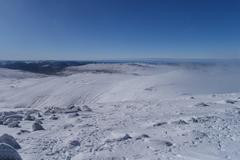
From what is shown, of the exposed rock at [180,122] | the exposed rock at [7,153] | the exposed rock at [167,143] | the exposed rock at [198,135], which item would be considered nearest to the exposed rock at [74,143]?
the exposed rock at [7,153]

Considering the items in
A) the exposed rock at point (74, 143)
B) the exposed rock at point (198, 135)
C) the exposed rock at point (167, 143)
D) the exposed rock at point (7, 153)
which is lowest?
the exposed rock at point (74, 143)

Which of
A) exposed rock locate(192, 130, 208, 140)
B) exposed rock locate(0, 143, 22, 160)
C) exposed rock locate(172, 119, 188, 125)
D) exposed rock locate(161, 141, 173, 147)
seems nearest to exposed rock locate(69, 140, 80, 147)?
→ exposed rock locate(0, 143, 22, 160)

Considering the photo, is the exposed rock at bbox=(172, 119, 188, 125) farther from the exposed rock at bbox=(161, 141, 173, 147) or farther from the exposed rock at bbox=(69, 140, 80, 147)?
the exposed rock at bbox=(69, 140, 80, 147)

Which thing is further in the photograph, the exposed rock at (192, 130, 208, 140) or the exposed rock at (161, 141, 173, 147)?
the exposed rock at (192, 130, 208, 140)

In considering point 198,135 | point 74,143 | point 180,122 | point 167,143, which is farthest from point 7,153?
point 180,122

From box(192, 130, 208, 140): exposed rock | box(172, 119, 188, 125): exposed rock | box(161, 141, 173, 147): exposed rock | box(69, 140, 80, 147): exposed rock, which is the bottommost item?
box(172, 119, 188, 125): exposed rock

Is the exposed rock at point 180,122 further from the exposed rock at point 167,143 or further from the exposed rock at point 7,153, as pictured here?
the exposed rock at point 7,153

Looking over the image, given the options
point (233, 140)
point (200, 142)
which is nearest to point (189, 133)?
point (200, 142)

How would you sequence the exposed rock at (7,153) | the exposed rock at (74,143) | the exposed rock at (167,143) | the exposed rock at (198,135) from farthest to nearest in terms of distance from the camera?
1. the exposed rock at (198,135)
2. the exposed rock at (74,143)
3. the exposed rock at (167,143)
4. the exposed rock at (7,153)

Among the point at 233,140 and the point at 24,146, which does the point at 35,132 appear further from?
the point at 233,140

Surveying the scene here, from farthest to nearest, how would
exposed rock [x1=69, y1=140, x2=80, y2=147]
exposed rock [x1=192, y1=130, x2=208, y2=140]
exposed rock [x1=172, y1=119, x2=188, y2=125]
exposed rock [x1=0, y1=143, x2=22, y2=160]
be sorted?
exposed rock [x1=172, y1=119, x2=188, y2=125] → exposed rock [x1=192, y1=130, x2=208, y2=140] → exposed rock [x1=69, y1=140, x2=80, y2=147] → exposed rock [x1=0, y1=143, x2=22, y2=160]

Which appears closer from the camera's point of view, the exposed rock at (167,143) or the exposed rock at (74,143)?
the exposed rock at (167,143)

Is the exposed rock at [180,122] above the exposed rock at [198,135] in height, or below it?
below

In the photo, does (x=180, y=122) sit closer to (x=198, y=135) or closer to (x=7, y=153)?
(x=198, y=135)
